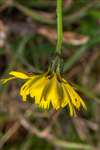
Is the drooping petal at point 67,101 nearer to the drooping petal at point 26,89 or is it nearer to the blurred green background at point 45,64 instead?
the drooping petal at point 26,89

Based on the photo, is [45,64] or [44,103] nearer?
[44,103]

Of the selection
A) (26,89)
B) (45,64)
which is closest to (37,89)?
(26,89)

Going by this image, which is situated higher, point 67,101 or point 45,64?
point 45,64

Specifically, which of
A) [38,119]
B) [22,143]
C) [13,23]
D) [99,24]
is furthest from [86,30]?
[22,143]

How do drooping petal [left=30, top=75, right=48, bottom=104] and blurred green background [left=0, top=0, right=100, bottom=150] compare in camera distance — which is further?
blurred green background [left=0, top=0, right=100, bottom=150]

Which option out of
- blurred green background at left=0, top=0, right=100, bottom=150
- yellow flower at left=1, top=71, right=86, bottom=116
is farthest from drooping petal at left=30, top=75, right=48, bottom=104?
blurred green background at left=0, top=0, right=100, bottom=150

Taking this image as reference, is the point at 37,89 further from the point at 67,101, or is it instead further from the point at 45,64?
the point at 45,64

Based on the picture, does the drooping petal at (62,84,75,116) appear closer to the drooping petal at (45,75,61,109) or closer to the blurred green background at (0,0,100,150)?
the drooping petal at (45,75,61,109)
